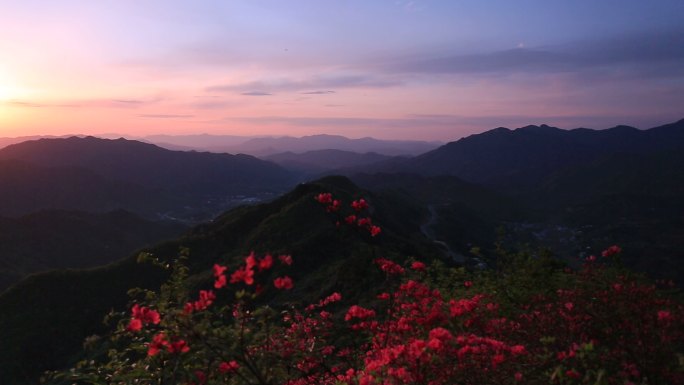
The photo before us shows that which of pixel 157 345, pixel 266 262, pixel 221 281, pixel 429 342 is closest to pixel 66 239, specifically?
pixel 157 345

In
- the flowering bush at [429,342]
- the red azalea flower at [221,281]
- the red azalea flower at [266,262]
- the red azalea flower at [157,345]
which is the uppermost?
the red azalea flower at [266,262]

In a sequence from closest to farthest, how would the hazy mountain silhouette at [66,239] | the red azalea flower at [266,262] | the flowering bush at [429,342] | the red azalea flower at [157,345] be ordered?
the red azalea flower at [266,262], the red azalea flower at [157,345], the flowering bush at [429,342], the hazy mountain silhouette at [66,239]

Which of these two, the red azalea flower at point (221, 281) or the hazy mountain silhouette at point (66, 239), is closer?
the red azalea flower at point (221, 281)

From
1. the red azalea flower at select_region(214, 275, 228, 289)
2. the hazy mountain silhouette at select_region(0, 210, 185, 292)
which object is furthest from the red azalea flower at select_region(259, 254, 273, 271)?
the hazy mountain silhouette at select_region(0, 210, 185, 292)

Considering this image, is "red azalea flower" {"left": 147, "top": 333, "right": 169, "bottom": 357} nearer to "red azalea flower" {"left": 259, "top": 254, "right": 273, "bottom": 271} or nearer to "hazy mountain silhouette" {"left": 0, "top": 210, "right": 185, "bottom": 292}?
"red azalea flower" {"left": 259, "top": 254, "right": 273, "bottom": 271}

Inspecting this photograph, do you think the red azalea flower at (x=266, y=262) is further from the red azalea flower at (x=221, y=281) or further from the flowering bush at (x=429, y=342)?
the red azalea flower at (x=221, y=281)

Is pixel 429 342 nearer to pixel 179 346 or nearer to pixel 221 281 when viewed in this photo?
pixel 221 281

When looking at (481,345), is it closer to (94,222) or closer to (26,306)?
(26,306)

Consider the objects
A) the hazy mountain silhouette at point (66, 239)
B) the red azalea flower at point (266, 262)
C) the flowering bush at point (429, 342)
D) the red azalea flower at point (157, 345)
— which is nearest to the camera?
the red azalea flower at point (266, 262)

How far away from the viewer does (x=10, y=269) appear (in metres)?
90.9

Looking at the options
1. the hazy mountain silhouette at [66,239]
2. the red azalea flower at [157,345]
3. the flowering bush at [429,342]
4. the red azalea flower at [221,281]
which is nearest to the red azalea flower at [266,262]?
the flowering bush at [429,342]

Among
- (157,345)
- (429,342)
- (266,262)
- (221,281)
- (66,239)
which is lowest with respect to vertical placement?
(66,239)

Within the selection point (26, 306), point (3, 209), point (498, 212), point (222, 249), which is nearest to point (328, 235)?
point (222, 249)

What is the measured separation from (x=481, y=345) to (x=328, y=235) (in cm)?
4701
